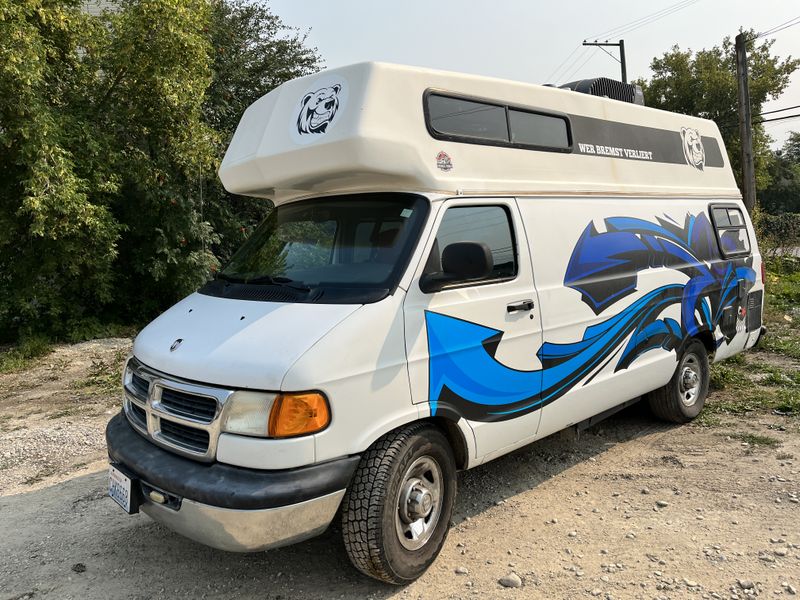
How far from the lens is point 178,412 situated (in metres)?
3.00

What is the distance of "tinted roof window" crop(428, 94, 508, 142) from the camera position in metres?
3.57

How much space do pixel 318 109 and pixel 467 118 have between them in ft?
3.09

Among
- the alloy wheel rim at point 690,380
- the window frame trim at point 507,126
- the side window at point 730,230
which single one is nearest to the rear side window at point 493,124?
the window frame trim at point 507,126

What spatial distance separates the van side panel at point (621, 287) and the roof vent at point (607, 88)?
4.15 feet

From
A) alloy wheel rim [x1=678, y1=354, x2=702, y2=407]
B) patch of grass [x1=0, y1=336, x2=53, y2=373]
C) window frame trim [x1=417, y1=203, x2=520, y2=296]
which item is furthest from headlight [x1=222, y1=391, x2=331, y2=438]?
patch of grass [x1=0, y1=336, x2=53, y2=373]

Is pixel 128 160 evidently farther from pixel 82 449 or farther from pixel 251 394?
pixel 251 394

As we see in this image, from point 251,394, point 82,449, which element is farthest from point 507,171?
point 82,449

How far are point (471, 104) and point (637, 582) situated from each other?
2941mm

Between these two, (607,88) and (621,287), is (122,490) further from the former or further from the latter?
(607,88)

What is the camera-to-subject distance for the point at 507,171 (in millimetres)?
3893

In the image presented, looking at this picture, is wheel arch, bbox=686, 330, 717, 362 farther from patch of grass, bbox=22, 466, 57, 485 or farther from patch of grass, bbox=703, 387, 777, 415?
patch of grass, bbox=22, 466, 57, 485

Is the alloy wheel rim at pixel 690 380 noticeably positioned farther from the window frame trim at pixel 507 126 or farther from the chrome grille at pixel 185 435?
the chrome grille at pixel 185 435

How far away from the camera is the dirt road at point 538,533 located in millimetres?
3188

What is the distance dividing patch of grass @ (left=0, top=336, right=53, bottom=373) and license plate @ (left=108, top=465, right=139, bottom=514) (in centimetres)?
630
